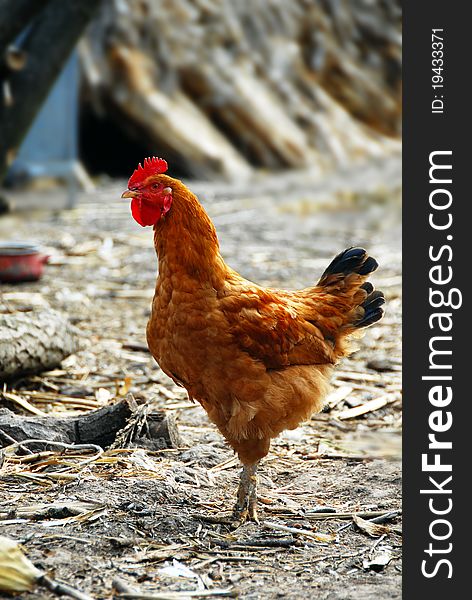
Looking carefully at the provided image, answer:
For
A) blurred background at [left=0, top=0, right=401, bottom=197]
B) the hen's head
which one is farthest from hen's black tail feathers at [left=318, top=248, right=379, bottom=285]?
blurred background at [left=0, top=0, right=401, bottom=197]

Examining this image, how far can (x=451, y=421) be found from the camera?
3205 mm

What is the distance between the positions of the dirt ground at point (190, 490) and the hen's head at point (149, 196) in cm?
113

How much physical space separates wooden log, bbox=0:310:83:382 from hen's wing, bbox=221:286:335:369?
168 cm

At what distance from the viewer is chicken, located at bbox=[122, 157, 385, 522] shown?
3.42 meters

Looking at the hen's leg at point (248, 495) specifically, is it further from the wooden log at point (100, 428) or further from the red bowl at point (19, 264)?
the red bowl at point (19, 264)

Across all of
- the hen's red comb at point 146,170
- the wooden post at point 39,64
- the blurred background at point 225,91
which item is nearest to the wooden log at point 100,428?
the hen's red comb at point 146,170

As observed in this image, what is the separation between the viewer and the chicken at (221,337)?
3.42m

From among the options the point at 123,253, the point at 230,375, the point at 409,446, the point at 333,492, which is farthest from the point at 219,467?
the point at 123,253

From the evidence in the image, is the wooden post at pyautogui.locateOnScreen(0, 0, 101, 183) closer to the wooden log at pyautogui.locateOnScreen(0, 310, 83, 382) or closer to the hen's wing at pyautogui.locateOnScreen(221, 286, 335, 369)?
the wooden log at pyautogui.locateOnScreen(0, 310, 83, 382)

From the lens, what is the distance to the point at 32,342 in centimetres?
492

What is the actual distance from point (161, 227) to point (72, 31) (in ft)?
13.3

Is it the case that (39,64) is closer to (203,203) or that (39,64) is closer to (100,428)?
(100,428)

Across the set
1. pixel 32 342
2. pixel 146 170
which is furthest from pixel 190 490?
pixel 32 342

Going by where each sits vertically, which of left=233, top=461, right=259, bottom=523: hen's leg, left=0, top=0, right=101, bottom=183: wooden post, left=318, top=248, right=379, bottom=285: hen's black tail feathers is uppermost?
left=0, top=0, right=101, bottom=183: wooden post
